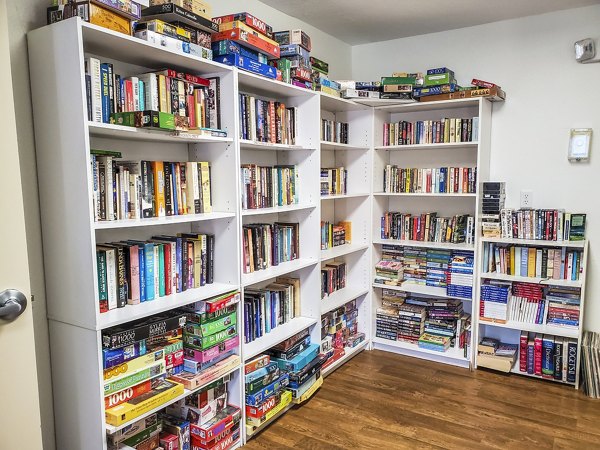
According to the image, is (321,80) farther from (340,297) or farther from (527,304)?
(527,304)

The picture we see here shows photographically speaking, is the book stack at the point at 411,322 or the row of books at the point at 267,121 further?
the book stack at the point at 411,322

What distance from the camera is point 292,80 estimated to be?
110 inches

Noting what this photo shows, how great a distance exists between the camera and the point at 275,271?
269cm

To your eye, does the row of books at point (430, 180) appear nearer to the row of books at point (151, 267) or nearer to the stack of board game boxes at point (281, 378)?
the stack of board game boxes at point (281, 378)

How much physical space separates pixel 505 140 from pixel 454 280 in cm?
112

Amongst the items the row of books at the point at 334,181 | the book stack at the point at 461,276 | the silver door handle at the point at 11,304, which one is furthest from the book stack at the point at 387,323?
the silver door handle at the point at 11,304

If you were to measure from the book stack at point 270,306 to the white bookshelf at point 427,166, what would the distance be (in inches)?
36.7

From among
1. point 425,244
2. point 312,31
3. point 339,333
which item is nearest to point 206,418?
point 339,333

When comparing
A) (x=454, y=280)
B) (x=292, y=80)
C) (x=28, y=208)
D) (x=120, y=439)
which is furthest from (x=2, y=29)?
(x=454, y=280)

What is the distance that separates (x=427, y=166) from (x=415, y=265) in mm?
807

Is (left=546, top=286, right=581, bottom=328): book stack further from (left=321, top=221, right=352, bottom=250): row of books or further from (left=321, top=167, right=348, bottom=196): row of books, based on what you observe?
(left=321, top=167, right=348, bottom=196): row of books

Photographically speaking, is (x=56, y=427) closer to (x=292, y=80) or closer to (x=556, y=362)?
(x=292, y=80)

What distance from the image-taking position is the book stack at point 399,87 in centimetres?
340

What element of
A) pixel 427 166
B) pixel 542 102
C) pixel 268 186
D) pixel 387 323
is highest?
pixel 542 102
